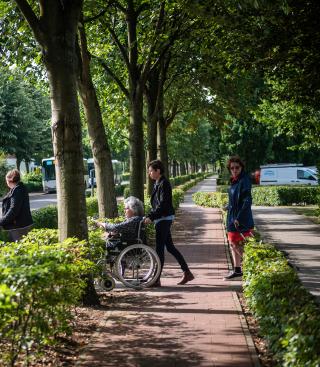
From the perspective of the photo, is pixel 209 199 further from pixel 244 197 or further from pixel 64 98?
pixel 64 98

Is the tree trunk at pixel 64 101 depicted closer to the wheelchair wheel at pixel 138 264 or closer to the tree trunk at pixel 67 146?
the tree trunk at pixel 67 146

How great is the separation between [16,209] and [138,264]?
2.27 meters

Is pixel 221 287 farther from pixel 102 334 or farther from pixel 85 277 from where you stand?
pixel 102 334

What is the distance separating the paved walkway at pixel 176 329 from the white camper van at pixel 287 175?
32438 millimetres

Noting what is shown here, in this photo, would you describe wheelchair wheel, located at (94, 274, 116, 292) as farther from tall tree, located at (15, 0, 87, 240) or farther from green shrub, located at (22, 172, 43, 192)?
green shrub, located at (22, 172, 43, 192)

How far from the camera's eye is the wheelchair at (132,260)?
318 inches

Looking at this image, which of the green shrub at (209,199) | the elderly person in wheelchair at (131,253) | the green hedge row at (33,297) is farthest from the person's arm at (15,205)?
the green shrub at (209,199)

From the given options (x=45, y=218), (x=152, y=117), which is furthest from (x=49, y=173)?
(x=45, y=218)

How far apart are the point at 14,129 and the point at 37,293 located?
1929 inches

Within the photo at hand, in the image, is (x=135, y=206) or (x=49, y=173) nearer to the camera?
(x=135, y=206)

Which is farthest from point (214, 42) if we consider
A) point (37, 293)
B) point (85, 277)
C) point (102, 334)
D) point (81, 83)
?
point (37, 293)

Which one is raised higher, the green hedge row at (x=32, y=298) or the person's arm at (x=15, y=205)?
the person's arm at (x=15, y=205)

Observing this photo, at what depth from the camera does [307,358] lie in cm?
353

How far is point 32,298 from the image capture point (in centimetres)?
426
